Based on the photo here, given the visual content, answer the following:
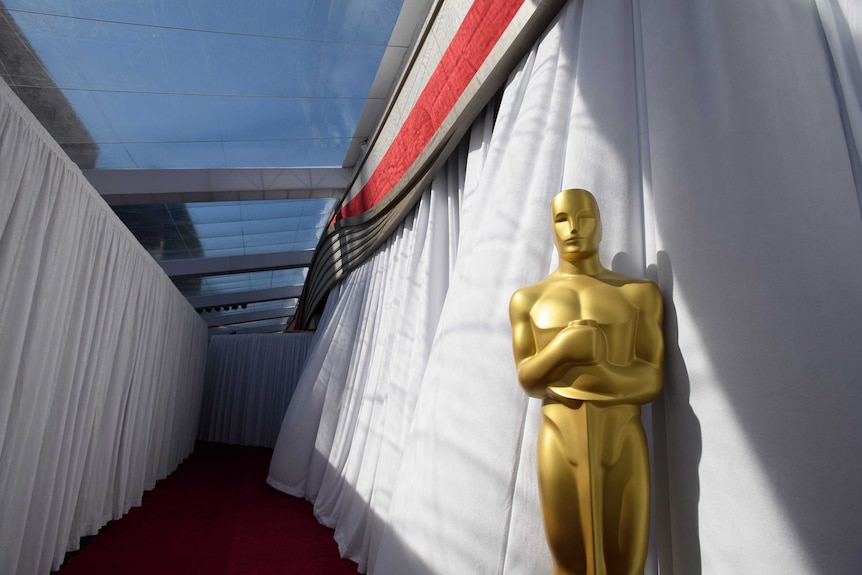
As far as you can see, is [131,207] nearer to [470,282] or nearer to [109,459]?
[109,459]

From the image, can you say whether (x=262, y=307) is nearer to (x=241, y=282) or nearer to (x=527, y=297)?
(x=241, y=282)

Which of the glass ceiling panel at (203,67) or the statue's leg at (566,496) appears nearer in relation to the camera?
the statue's leg at (566,496)

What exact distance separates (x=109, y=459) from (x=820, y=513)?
4.48m

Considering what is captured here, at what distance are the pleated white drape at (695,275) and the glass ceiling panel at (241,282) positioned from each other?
392 inches

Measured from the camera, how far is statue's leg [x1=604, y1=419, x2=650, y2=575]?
3.26 ft

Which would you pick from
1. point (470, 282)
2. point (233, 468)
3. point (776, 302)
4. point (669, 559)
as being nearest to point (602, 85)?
point (470, 282)

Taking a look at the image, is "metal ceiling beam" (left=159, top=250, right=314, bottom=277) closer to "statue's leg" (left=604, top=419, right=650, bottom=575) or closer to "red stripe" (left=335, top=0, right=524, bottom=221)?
"red stripe" (left=335, top=0, right=524, bottom=221)

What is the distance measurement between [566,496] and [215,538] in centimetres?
329

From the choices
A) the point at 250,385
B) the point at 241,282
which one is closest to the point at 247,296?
the point at 241,282

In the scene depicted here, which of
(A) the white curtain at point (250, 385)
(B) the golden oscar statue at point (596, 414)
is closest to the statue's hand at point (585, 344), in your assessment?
(B) the golden oscar statue at point (596, 414)

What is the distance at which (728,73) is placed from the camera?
120cm

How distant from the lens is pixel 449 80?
2.57 metres

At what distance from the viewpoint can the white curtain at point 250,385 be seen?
9922 millimetres

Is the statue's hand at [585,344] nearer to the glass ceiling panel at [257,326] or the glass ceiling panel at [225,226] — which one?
the glass ceiling panel at [225,226]
